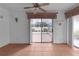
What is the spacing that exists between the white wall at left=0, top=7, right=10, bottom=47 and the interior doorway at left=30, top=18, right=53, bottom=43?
1.82 meters

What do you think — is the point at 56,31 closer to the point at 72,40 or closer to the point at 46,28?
the point at 46,28

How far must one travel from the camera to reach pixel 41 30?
37.1 ft

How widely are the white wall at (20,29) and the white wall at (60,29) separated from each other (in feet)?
6.33

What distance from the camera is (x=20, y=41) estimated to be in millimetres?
11102

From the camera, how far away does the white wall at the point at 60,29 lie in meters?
10.9

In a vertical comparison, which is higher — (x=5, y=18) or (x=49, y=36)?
(x=5, y=18)

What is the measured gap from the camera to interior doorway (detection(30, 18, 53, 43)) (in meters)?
11.3

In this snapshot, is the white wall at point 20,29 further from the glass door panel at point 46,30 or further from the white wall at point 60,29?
the white wall at point 60,29

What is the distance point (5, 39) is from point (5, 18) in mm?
1357

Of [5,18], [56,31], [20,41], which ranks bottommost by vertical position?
[20,41]

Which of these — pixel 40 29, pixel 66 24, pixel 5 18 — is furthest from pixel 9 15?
pixel 66 24

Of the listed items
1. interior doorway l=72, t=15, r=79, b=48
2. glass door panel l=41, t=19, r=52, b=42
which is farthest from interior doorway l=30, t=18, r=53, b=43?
interior doorway l=72, t=15, r=79, b=48

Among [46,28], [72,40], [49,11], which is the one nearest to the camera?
[72,40]

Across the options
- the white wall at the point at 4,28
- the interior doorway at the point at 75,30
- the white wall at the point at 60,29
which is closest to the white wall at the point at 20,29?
the white wall at the point at 4,28
